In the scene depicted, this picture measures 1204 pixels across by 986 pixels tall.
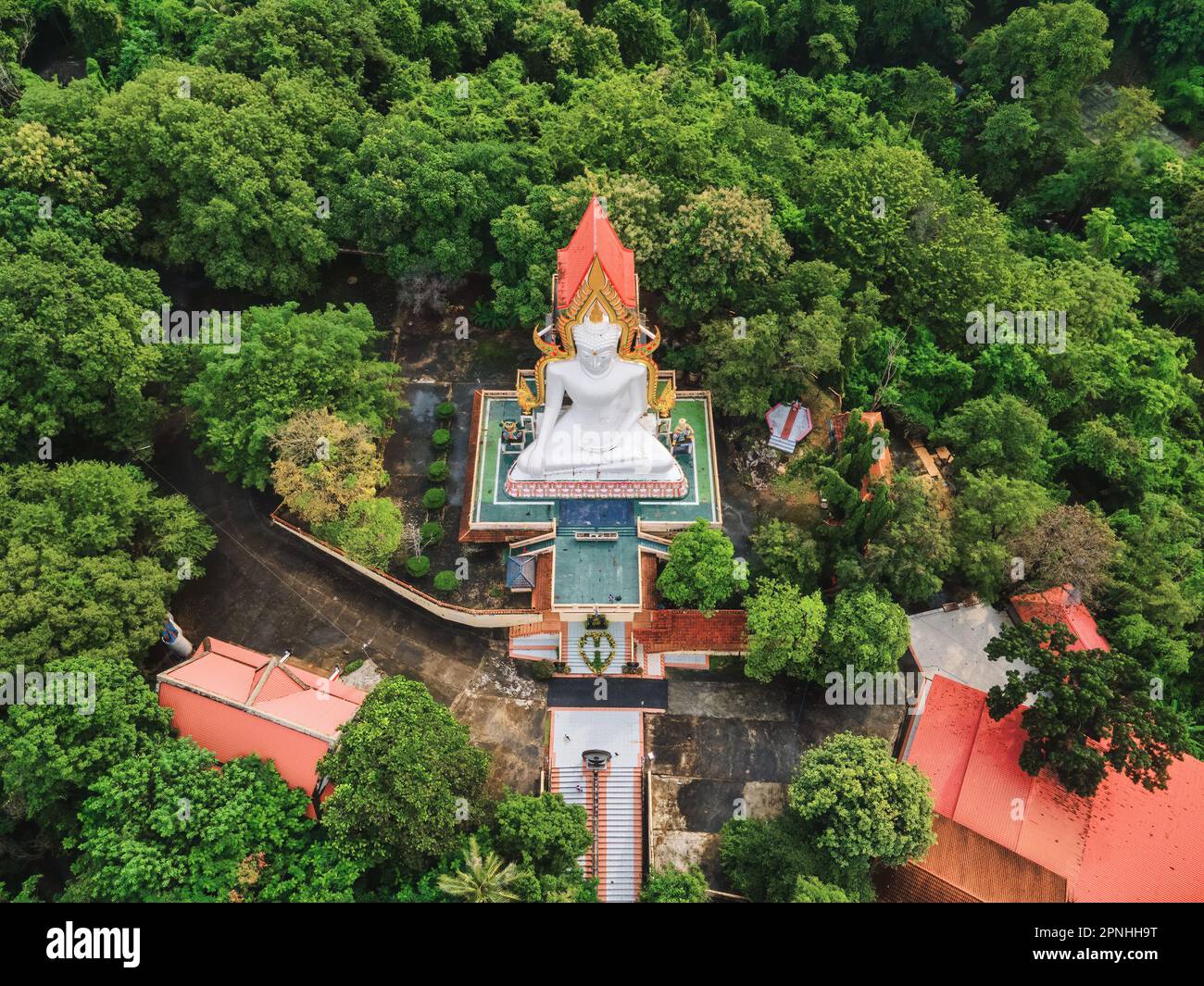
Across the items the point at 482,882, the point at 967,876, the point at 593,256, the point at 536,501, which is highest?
the point at 593,256

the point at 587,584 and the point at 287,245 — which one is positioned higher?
the point at 287,245

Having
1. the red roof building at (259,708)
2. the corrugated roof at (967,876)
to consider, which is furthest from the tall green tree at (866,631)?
the red roof building at (259,708)

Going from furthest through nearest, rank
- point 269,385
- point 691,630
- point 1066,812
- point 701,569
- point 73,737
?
point 269,385 < point 691,630 < point 701,569 < point 1066,812 < point 73,737

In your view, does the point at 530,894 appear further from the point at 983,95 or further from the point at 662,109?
the point at 983,95

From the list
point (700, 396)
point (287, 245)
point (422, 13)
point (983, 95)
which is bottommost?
point (700, 396)

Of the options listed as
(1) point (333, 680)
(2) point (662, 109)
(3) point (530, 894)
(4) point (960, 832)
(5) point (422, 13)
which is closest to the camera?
(3) point (530, 894)

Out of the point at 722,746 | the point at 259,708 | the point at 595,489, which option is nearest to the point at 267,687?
the point at 259,708

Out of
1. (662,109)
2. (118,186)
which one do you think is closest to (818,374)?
(662,109)

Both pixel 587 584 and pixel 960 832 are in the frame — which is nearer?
pixel 960 832

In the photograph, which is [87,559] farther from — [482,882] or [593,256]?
[593,256]
